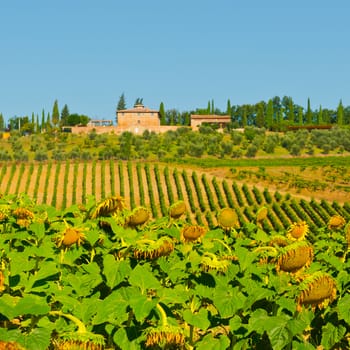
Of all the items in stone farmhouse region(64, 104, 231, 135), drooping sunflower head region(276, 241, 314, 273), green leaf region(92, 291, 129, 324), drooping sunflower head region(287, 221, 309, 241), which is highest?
stone farmhouse region(64, 104, 231, 135)

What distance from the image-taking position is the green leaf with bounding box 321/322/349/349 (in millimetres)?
3242

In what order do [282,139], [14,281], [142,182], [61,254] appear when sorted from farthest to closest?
[282,139] → [142,182] → [61,254] → [14,281]

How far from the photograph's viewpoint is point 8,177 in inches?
1652

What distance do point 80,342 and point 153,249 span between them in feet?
3.16

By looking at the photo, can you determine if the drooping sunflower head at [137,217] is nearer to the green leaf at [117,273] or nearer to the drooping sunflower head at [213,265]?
the drooping sunflower head at [213,265]

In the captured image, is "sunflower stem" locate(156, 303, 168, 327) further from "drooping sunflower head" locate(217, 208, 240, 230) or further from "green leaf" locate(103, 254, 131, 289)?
"drooping sunflower head" locate(217, 208, 240, 230)

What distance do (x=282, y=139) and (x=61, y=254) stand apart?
61.3 m

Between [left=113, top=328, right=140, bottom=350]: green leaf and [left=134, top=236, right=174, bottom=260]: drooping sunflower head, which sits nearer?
[left=113, top=328, right=140, bottom=350]: green leaf

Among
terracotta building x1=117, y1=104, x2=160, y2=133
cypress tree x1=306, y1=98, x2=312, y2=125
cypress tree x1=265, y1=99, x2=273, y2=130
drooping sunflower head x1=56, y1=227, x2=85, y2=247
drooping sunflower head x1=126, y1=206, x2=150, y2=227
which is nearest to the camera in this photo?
drooping sunflower head x1=56, y1=227, x2=85, y2=247

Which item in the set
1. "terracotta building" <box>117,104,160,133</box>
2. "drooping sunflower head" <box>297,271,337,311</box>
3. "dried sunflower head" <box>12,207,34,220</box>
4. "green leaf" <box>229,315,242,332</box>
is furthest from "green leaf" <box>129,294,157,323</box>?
"terracotta building" <box>117,104,160,133</box>

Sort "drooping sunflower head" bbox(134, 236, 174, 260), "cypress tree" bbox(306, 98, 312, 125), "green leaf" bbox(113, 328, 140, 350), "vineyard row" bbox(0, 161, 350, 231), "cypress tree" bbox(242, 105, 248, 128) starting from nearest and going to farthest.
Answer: "green leaf" bbox(113, 328, 140, 350), "drooping sunflower head" bbox(134, 236, 174, 260), "vineyard row" bbox(0, 161, 350, 231), "cypress tree" bbox(242, 105, 248, 128), "cypress tree" bbox(306, 98, 312, 125)

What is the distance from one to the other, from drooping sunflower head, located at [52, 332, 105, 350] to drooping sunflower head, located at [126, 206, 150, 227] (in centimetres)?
163

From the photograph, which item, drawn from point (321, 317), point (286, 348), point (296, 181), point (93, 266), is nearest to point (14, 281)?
point (93, 266)

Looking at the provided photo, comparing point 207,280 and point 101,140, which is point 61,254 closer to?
point 207,280
